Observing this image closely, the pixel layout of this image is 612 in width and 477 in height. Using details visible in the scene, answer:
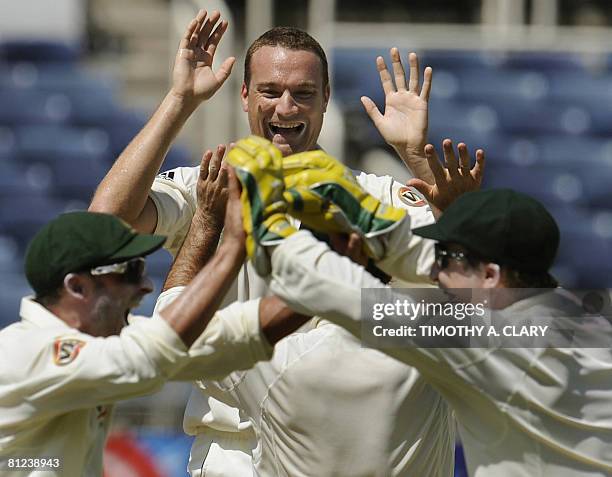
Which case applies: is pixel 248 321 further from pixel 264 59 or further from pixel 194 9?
pixel 194 9

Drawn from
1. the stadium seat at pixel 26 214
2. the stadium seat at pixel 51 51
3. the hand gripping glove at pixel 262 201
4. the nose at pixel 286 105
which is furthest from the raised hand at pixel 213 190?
the stadium seat at pixel 51 51

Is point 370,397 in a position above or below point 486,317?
below

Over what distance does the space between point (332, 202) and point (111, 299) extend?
67 centimetres

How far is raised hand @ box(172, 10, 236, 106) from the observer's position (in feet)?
14.6

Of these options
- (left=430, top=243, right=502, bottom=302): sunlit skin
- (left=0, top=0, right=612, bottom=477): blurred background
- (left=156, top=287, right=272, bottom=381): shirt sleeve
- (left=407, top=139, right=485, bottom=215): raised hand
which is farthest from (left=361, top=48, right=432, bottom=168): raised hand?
(left=0, top=0, right=612, bottom=477): blurred background

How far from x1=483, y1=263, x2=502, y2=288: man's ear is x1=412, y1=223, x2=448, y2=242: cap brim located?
0.13 m

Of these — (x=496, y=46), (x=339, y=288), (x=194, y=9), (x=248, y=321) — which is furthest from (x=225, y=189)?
(x=496, y=46)

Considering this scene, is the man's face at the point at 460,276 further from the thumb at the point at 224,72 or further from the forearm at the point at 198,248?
the thumb at the point at 224,72

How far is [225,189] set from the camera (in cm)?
412

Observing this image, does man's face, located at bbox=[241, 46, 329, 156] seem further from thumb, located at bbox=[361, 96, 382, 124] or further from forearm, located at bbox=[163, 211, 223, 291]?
forearm, located at bbox=[163, 211, 223, 291]

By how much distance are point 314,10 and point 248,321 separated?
7120 millimetres

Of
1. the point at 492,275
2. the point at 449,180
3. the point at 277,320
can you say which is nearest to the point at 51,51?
the point at 449,180

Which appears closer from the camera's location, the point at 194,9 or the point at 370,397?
the point at 370,397

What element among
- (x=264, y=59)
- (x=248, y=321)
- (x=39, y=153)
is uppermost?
(x=264, y=59)
